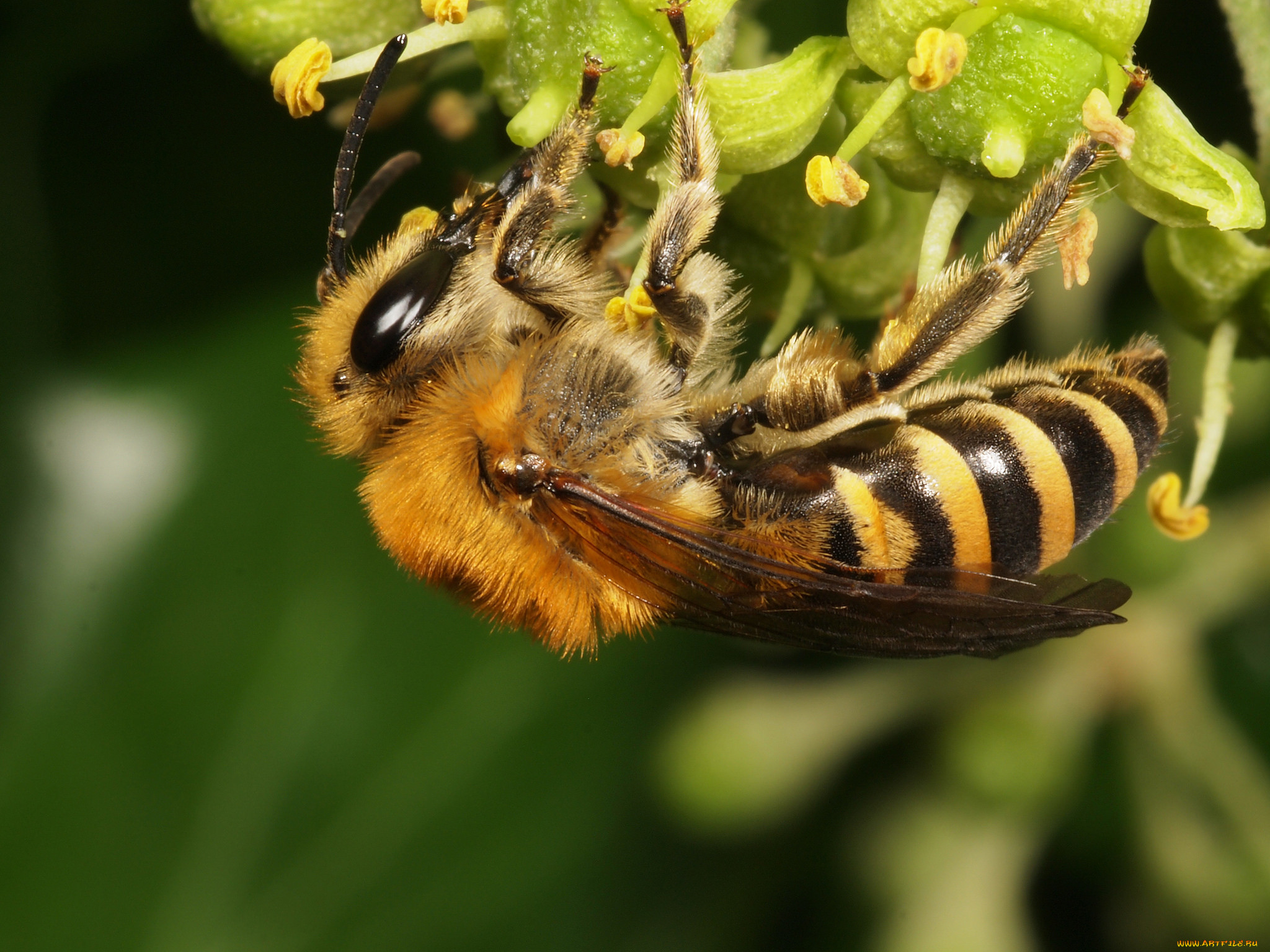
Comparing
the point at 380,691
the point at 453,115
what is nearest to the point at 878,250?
the point at 453,115

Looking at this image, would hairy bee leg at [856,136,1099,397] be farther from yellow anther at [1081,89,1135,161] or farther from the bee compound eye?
the bee compound eye

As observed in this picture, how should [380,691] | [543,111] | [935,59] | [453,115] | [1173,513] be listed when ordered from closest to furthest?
[935,59]
[543,111]
[1173,513]
[453,115]
[380,691]

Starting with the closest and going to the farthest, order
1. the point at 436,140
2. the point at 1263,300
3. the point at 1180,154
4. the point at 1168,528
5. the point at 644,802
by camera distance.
→ 1. the point at 1180,154
2. the point at 1263,300
3. the point at 1168,528
4. the point at 436,140
5. the point at 644,802

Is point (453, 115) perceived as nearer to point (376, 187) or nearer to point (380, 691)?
point (376, 187)

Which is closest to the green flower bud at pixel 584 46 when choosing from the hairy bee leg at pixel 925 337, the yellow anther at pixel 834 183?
the yellow anther at pixel 834 183

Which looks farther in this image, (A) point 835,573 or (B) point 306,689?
(B) point 306,689

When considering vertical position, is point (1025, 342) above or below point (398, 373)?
A: below

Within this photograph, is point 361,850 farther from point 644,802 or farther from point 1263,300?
point 1263,300

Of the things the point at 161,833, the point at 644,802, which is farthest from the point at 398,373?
the point at 644,802
